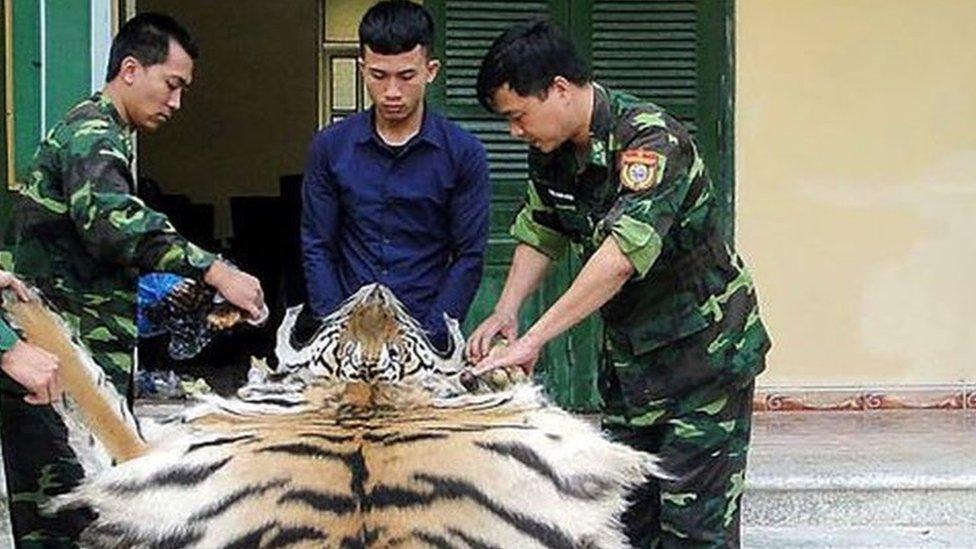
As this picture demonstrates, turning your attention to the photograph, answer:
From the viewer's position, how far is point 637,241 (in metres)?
3.08

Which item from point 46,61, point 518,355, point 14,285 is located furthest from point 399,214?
point 46,61

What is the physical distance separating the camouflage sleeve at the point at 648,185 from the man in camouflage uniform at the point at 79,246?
40.7 inches

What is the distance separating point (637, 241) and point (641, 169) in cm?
18

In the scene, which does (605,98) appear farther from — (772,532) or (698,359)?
(772,532)

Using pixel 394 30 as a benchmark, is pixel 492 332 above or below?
below

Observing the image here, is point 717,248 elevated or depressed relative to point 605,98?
depressed

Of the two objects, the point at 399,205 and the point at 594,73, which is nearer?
the point at 399,205

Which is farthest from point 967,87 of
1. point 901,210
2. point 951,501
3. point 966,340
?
point 951,501

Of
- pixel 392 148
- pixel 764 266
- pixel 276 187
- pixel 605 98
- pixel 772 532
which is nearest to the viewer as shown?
pixel 605 98

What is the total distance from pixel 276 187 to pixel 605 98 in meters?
9.15

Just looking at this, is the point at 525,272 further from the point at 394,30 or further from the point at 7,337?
the point at 7,337

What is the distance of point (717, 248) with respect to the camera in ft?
11.3

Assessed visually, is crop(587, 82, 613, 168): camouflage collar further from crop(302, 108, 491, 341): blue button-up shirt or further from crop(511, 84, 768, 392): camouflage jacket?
crop(302, 108, 491, 341): blue button-up shirt

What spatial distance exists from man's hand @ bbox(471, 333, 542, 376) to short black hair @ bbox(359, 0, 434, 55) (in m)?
1.00
